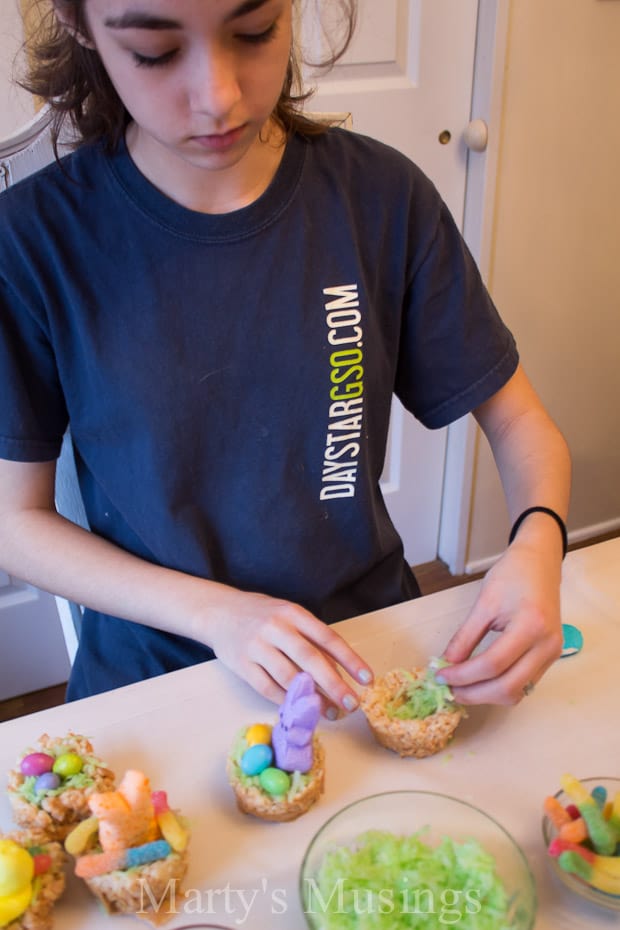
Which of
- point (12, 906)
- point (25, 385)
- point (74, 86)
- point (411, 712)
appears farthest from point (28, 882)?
point (74, 86)

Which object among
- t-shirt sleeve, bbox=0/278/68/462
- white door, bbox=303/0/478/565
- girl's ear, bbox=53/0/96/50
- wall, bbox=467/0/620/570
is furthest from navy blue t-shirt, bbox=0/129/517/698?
wall, bbox=467/0/620/570

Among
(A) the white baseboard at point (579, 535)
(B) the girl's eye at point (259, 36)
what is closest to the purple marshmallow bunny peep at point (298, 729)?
(B) the girl's eye at point (259, 36)

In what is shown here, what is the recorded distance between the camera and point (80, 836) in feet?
1.60

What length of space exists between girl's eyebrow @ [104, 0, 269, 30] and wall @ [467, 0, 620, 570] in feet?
3.59

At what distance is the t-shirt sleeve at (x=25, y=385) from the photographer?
2.27 ft

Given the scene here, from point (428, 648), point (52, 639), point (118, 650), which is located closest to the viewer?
point (428, 648)

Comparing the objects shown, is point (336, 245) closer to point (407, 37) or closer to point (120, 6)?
point (120, 6)

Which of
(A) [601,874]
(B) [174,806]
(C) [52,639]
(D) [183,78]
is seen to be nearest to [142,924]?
(B) [174,806]

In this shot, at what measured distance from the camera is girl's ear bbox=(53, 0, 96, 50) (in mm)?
565

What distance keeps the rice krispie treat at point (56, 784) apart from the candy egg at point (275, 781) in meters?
0.10

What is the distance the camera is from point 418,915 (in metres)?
0.44

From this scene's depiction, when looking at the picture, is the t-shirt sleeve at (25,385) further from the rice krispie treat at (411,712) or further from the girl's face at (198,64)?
the rice krispie treat at (411,712)

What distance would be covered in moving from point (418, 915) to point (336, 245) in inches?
21.6
